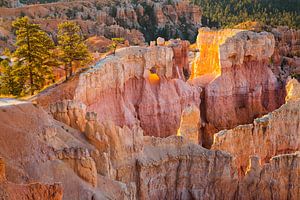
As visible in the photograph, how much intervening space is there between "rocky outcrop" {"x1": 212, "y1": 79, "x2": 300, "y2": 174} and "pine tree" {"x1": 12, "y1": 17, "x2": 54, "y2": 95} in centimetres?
903

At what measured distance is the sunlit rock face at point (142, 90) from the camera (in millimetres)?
25281

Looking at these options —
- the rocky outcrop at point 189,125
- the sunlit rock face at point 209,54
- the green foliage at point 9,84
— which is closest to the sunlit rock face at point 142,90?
the sunlit rock face at point 209,54

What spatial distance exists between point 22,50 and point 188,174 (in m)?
9.98

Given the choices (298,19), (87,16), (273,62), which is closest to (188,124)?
(273,62)

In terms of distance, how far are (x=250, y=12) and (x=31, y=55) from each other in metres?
54.9

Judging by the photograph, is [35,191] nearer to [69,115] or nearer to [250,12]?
[69,115]

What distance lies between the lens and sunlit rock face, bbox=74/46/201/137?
25281 mm

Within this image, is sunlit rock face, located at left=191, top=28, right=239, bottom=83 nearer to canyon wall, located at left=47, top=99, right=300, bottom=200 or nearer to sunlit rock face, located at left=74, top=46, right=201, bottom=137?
sunlit rock face, located at left=74, top=46, right=201, bottom=137

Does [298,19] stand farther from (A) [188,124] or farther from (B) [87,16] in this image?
(A) [188,124]

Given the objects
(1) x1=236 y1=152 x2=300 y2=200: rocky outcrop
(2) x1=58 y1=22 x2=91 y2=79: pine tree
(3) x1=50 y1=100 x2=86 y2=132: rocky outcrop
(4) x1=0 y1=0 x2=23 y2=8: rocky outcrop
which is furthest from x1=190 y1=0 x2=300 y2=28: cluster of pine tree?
(3) x1=50 y1=100 x2=86 y2=132: rocky outcrop

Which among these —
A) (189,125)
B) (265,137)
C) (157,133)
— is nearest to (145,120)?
(157,133)

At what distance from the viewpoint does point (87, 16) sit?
71438 mm

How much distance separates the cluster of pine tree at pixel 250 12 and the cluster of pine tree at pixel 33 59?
40916mm

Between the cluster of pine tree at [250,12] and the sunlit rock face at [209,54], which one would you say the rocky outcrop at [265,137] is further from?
the cluster of pine tree at [250,12]
